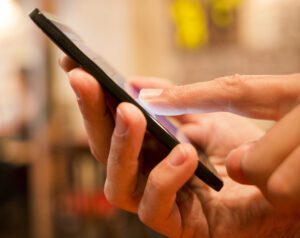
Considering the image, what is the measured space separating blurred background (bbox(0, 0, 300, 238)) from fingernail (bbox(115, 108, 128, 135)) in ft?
4.73

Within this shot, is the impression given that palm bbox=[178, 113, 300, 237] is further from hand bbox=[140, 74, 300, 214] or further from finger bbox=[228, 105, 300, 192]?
finger bbox=[228, 105, 300, 192]

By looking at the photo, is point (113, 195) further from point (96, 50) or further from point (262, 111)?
point (96, 50)

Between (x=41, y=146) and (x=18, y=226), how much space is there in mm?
405

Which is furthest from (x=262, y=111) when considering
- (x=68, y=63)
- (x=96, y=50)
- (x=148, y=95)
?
(x=96, y=50)

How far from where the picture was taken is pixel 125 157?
473 millimetres

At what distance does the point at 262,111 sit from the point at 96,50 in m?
1.81

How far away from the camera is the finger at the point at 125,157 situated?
44cm

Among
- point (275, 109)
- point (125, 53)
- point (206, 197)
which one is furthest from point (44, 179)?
point (275, 109)

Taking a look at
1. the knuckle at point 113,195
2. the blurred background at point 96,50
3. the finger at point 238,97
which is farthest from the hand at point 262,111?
the blurred background at point 96,50

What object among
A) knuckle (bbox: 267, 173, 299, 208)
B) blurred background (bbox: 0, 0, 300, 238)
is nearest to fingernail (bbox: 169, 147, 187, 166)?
knuckle (bbox: 267, 173, 299, 208)

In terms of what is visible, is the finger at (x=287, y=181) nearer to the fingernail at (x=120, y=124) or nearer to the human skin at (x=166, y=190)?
the human skin at (x=166, y=190)

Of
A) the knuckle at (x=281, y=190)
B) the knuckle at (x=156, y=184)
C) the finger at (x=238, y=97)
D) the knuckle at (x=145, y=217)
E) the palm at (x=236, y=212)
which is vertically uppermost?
the finger at (x=238, y=97)

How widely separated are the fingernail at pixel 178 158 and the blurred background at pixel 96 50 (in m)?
1.42

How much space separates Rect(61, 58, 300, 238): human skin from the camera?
17.7 inches
